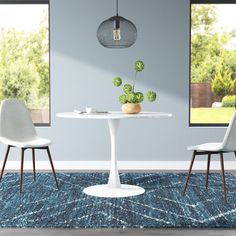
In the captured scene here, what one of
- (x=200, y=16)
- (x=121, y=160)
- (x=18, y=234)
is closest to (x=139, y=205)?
(x=18, y=234)

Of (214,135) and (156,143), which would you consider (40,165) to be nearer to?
(156,143)

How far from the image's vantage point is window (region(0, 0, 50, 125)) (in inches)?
234

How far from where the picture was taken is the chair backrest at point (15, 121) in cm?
482

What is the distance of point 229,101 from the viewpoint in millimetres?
5992

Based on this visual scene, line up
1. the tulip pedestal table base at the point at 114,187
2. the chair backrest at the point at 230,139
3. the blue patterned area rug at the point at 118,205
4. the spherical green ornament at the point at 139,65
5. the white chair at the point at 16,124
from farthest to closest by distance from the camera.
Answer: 1. the white chair at the point at 16,124
2. the spherical green ornament at the point at 139,65
3. the tulip pedestal table base at the point at 114,187
4. the chair backrest at the point at 230,139
5. the blue patterned area rug at the point at 118,205

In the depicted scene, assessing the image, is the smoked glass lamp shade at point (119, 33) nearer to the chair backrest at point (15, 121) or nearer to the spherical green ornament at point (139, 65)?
the spherical green ornament at point (139, 65)

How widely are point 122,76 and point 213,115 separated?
1122 mm

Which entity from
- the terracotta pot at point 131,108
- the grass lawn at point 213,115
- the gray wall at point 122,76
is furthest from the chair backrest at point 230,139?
the grass lawn at point 213,115

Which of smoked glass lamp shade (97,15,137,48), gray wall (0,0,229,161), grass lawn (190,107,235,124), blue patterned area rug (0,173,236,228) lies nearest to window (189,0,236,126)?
grass lawn (190,107,235,124)

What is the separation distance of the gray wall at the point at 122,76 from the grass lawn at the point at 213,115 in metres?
0.15

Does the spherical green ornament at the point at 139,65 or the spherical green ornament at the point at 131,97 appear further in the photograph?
the spherical green ornament at the point at 139,65

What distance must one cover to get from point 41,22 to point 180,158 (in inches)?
84.9

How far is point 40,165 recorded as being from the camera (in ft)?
19.3

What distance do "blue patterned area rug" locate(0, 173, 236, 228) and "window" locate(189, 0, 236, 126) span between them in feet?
3.36
